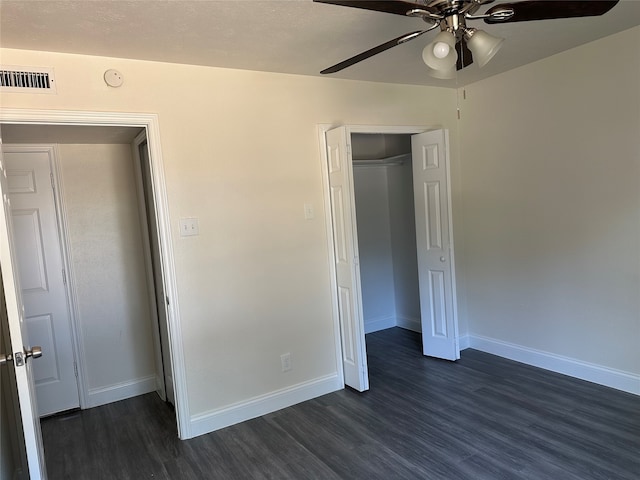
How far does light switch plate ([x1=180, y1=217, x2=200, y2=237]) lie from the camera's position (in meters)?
2.95

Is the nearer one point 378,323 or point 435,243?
point 435,243

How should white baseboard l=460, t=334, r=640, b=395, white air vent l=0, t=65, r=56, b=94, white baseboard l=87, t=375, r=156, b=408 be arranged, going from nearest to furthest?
white air vent l=0, t=65, r=56, b=94 < white baseboard l=460, t=334, r=640, b=395 < white baseboard l=87, t=375, r=156, b=408

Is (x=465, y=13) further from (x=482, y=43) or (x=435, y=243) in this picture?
(x=435, y=243)

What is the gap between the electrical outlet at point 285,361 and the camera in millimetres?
3377

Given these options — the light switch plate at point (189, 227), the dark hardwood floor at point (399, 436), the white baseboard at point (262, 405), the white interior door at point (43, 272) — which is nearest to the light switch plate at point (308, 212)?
the light switch plate at point (189, 227)

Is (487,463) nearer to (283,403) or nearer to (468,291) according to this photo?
(283,403)

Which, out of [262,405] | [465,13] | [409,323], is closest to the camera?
[465,13]

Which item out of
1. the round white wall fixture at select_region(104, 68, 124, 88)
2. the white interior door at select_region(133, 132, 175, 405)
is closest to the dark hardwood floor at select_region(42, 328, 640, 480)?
the white interior door at select_region(133, 132, 175, 405)

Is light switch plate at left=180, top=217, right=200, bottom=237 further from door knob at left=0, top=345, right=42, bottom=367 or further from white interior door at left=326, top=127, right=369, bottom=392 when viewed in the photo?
door knob at left=0, top=345, right=42, bottom=367

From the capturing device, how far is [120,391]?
12.3 feet

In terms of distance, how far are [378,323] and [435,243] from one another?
1.47 m

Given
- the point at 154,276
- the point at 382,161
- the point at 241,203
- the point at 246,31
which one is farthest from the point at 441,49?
the point at 382,161

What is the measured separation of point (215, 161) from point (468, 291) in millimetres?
2732

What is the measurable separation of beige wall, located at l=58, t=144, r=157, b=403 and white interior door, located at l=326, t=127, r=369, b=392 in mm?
1715
